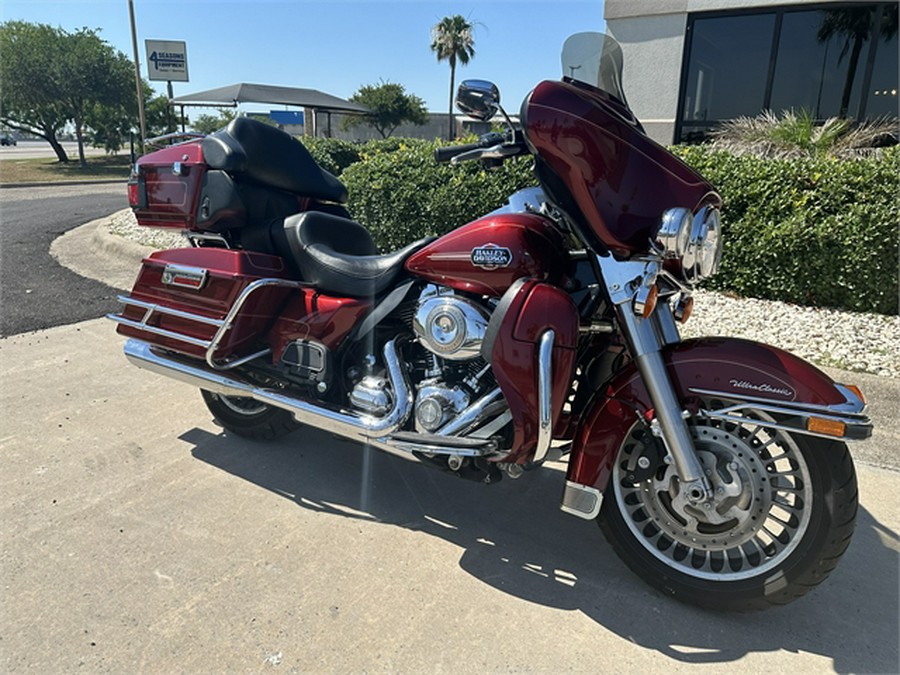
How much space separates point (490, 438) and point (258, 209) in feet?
6.03

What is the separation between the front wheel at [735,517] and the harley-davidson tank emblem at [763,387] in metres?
0.11

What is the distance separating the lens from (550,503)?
3029mm

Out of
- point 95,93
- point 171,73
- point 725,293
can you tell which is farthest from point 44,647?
point 95,93

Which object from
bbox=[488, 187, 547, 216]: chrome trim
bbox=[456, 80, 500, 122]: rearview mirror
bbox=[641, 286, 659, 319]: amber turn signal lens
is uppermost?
bbox=[456, 80, 500, 122]: rearview mirror

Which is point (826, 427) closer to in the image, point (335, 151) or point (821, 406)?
point (821, 406)

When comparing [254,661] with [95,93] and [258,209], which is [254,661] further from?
[95,93]

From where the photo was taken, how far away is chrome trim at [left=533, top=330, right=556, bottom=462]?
226 centimetres

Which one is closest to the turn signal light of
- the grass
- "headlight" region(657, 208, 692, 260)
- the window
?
"headlight" region(657, 208, 692, 260)

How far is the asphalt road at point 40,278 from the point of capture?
18.9 feet

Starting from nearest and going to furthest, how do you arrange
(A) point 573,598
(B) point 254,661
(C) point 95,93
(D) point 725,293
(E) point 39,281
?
(B) point 254,661 < (A) point 573,598 < (D) point 725,293 < (E) point 39,281 < (C) point 95,93

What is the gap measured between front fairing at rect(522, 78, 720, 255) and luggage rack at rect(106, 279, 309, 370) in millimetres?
1506

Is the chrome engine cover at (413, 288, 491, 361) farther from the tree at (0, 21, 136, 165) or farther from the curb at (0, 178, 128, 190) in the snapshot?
the tree at (0, 21, 136, 165)

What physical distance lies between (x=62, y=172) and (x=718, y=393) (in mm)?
30612

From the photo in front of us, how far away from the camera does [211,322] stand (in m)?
3.14
